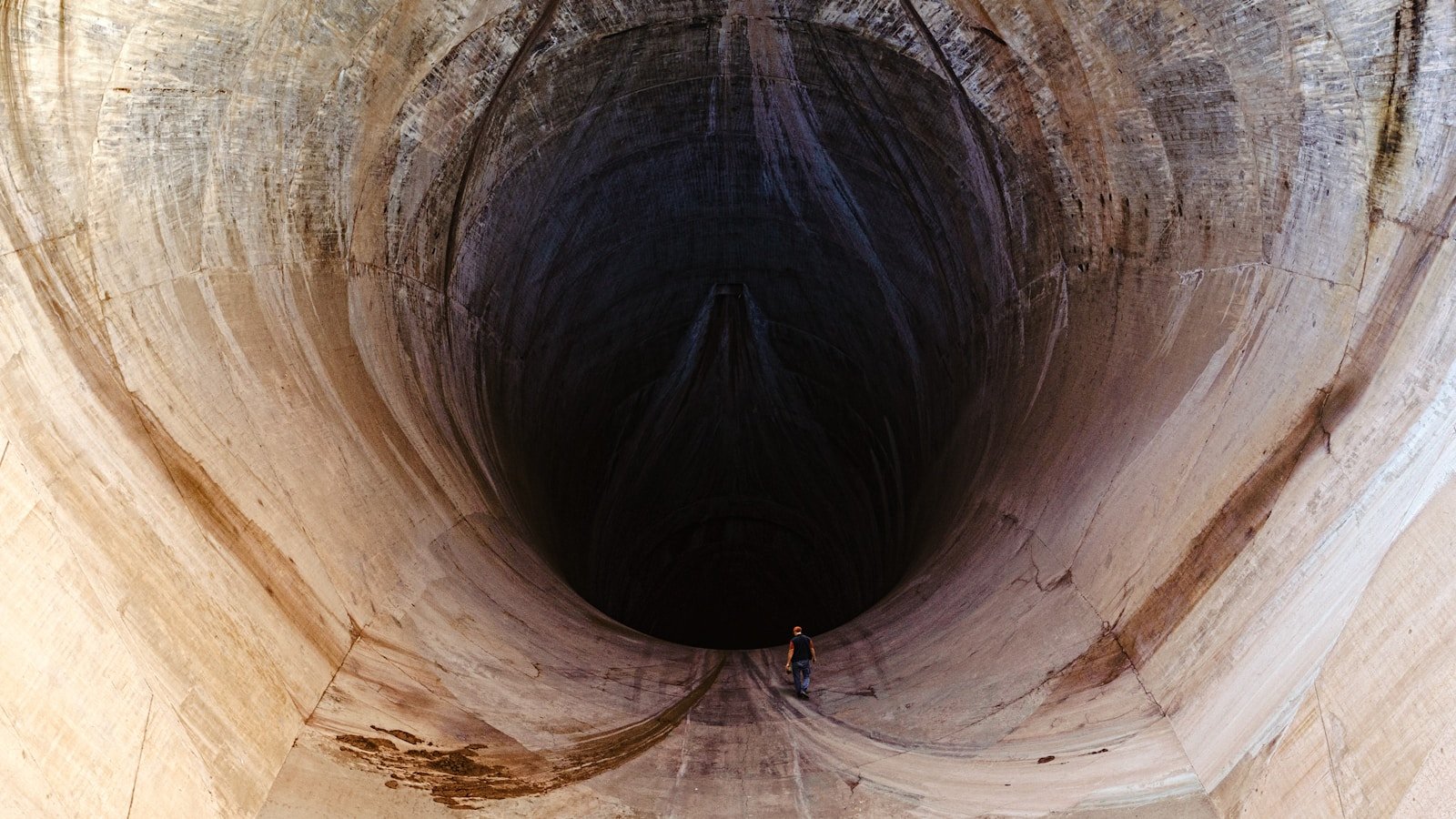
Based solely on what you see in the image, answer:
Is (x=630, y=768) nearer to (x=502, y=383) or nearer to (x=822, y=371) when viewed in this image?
(x=502, y=383)

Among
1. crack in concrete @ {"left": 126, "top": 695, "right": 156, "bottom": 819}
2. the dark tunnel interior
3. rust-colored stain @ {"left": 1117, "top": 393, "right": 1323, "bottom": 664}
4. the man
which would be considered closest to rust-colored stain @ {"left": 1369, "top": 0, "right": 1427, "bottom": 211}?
rust-colored stain @ {"left": 1117, "top": 393, "right": 1323, "bottom": 664}

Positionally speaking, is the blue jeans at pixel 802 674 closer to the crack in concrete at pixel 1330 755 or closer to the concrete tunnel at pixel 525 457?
the concrete tunnel at pixel 525 457

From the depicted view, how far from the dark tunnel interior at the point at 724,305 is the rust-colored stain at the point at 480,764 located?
2.01 metres

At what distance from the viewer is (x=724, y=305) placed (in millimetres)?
9109

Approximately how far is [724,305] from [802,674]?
4453 mm

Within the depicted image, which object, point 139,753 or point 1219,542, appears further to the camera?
point 1219,542

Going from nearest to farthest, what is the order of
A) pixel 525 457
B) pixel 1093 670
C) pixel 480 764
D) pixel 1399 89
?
pixel 480 764 → pixel 1399 89 → pixel 1093 670 → pixel 525 457

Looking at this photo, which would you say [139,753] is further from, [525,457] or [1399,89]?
[1399,89]

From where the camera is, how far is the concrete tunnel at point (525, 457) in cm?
392

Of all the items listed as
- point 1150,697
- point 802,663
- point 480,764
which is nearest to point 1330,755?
point 1150,697

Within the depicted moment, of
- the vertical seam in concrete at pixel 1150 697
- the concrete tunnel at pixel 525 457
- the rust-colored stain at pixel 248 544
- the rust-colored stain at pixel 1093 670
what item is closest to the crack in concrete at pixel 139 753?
the concrete tunnel at pixel 525 457

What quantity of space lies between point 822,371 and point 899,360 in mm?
1202

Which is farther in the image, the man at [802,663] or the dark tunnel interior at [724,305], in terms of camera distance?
the dark tunnel interior at [724,305]

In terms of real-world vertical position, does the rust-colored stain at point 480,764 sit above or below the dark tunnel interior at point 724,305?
below
